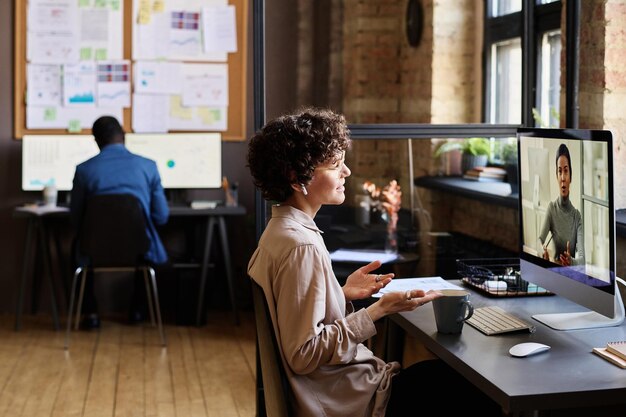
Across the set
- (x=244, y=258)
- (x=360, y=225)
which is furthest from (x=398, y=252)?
(x=244, y=258)

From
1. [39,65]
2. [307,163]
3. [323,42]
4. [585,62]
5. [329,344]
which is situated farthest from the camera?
[39,65]

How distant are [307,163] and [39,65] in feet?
13.0

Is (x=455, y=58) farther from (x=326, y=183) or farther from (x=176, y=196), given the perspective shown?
(x=176, y=196)

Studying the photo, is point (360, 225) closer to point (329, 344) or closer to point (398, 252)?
point (398, 252)

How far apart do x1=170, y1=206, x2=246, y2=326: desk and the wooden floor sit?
16 centimetres

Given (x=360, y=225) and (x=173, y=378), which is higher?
(x=360, y=225)

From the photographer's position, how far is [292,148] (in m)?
2.15

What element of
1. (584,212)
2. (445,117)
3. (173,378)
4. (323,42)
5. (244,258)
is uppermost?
(323,42)

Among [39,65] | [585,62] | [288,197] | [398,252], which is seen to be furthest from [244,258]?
[288,197]

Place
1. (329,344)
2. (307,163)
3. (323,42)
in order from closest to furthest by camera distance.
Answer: (329,344) < (307,163) < (323,42)

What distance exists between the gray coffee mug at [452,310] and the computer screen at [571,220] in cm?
26

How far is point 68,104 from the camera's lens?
5.71 meters

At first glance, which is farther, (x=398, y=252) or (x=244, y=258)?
(x=244, y=258)

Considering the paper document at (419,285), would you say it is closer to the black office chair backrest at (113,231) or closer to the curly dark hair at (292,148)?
the curly dark hair at (292,148)
